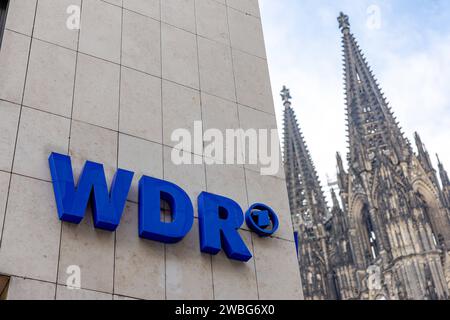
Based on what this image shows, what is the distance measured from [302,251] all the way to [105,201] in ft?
153

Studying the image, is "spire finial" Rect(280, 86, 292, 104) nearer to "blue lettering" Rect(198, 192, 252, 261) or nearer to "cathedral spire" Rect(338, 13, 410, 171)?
"cathedral spire" Rect(338, 13, 410, 171)

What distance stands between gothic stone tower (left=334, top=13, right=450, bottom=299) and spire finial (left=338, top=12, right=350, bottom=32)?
10117 millimetres

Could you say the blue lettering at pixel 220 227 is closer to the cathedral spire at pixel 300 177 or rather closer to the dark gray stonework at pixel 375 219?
the dark gray stonework at pixel 375 219

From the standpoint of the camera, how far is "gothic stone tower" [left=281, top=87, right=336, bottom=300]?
5319 centimetres

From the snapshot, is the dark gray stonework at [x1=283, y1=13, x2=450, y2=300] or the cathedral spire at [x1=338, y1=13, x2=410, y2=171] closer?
the dark gray stonework at [x1=283, y1=13, x2=450, y2=300]

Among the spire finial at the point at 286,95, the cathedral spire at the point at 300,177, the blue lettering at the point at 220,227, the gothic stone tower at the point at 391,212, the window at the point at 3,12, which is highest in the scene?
the spire finial at the point at 286,95

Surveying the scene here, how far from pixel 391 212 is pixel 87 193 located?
1583 inches

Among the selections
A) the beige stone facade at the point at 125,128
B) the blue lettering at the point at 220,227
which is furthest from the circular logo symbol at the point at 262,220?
the blue lettering at the point at 220,227

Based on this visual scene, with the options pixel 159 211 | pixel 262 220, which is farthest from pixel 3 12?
pixel 262 220

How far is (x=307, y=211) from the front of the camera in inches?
2359

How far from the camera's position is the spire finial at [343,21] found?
216 feet

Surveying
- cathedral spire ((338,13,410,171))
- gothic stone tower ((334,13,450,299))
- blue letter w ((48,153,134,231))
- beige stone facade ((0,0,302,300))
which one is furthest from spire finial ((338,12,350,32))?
blue letter w ((48,153,134,231))

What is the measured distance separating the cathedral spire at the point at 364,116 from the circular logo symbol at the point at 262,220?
41.3 m
